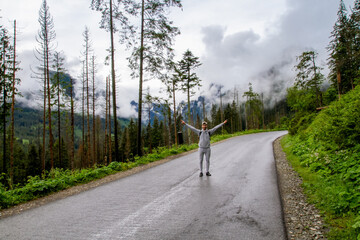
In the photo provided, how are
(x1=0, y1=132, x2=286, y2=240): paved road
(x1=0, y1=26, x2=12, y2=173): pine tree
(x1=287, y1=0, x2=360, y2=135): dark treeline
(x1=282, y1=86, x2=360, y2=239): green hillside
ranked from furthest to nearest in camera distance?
1. (x1=287, y1=0, x2=360, y2=135): dark treeline
2. (x1=0, y1=26, x2=12, y2=173): pine tree
3. (x1=282, y1=86, x2=360, y2=239): green hillside
4. (x1=0, y1=132, x2=286, y2=240): paved road

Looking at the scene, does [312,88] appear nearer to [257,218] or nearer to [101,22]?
[101,22]

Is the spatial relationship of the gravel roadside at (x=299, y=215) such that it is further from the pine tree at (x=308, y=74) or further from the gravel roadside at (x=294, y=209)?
the pine tree at (x=308, y=74)

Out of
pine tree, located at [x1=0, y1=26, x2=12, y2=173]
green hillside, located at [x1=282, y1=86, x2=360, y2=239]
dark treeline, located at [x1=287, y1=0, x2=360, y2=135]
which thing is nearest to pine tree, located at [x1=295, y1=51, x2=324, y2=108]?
dark treeline, located at [x1=287, y1=0, x2=360, y2=135]

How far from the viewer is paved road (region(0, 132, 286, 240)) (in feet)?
11.2

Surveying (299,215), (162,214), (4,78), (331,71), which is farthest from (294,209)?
(331,71)

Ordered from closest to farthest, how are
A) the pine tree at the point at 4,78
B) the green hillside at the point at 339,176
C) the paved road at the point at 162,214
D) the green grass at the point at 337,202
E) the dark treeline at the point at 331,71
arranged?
1. the green grass at the point at 337,202
2. the paved road at the point at 162,214
3. the green hillside at the point at 339,176
4. the pine tree at the point at 4,78
5. the dark treeline at the point at 331,71

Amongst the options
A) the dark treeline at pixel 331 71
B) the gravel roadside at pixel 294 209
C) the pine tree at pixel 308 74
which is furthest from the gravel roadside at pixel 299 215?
the pine tree at pixel 308 74

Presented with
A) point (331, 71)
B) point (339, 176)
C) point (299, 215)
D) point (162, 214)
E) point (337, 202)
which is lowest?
point (299, 215)

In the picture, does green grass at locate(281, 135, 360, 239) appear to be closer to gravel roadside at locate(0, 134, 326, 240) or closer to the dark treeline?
gravel roadside at locate(0, 134, 326, 240)

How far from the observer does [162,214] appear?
4145 millimetres

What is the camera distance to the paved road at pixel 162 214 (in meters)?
3.40

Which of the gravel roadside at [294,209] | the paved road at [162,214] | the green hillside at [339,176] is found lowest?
the gravel roadside at [294,209]

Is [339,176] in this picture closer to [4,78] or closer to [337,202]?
[337,202]

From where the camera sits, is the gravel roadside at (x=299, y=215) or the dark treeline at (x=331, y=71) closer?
the gravel roadside at (x=299, y=215)
